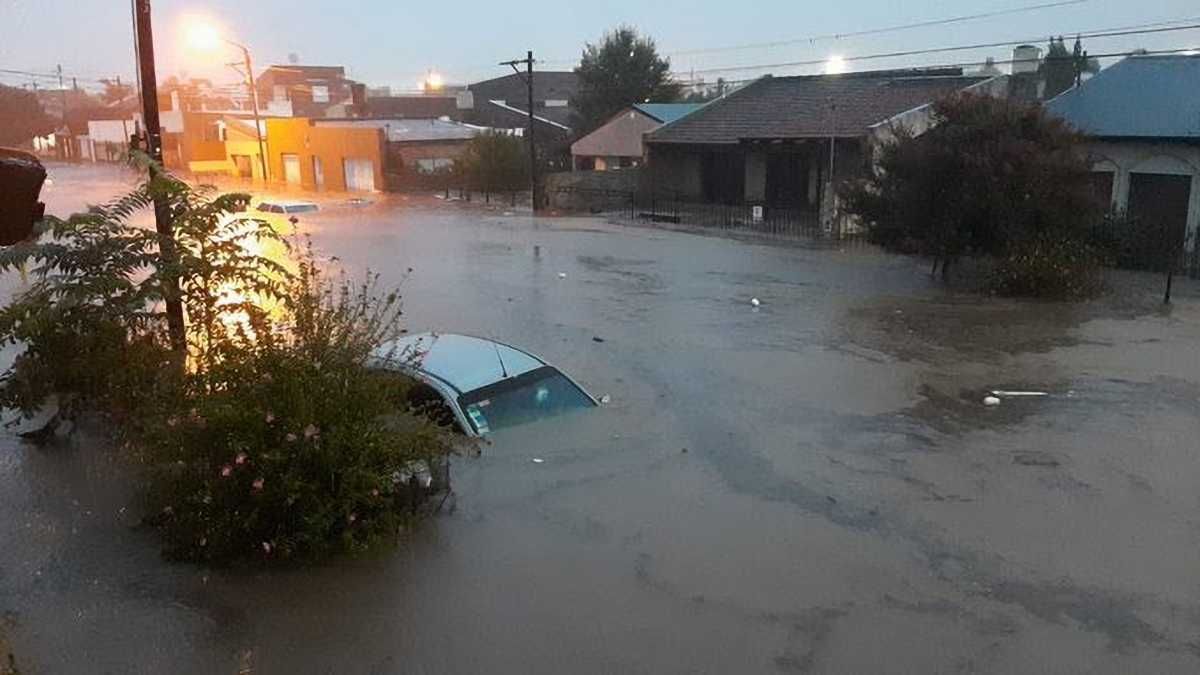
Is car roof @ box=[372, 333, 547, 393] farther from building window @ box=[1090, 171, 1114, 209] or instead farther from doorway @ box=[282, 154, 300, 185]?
doorway @ box=[282, 154, 300, 185]

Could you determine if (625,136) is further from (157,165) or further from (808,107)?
(157,165)

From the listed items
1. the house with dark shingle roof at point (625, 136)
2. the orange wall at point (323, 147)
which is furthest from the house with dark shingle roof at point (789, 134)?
the orange wall at point (323, 147)

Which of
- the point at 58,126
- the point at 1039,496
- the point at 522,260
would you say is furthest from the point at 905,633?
the point at 58,126

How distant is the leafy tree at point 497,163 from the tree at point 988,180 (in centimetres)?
2697

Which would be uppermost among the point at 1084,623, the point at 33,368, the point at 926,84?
the point at 926,84

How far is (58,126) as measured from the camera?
8512 cm

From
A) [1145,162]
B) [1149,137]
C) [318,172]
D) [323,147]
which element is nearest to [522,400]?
[1149,137]

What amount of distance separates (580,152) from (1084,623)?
38.3 m

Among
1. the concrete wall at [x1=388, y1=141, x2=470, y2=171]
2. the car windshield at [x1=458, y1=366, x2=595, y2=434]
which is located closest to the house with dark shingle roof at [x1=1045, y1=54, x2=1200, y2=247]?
the car windshield at [x1=458, y1=366, x2=595, y2=434]

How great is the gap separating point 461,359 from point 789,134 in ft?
80.9

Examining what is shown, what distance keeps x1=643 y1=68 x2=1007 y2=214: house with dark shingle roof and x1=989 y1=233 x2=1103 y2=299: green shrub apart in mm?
8778

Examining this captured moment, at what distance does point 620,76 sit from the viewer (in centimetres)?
4853

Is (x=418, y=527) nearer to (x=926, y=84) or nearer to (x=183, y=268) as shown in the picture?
(x=183, y=268)

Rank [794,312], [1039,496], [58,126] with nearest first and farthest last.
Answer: [1039,496]
[794,312]
[58,126]
